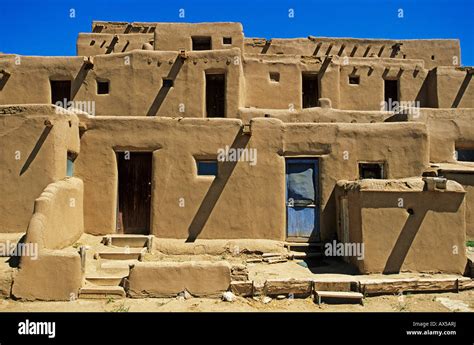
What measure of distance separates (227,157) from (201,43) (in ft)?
27.6

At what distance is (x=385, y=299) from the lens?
27.0 ft

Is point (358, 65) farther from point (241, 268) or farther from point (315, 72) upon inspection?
point (241, 268)

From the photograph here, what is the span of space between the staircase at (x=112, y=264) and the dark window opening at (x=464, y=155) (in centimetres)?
1110

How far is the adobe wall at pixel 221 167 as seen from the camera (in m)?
11.5

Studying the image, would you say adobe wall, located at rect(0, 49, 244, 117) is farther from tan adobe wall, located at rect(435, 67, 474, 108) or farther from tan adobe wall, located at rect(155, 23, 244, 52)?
tan adobe wall, located at rect(435, 67, 474, 108)

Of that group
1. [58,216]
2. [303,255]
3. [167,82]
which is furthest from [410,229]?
[167,82]

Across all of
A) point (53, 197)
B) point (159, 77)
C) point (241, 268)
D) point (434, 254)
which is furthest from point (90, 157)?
point (434, 254)

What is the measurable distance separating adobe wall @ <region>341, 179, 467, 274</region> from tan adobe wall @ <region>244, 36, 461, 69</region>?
11.6m

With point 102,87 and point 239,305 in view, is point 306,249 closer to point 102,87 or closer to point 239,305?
point 239,305

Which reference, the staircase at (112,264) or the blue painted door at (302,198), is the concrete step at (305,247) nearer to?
the blue painted door at (302,198)

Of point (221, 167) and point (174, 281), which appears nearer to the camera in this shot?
point (174, 281)

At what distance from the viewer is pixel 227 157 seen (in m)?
11.6

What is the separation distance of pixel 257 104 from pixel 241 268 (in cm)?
919

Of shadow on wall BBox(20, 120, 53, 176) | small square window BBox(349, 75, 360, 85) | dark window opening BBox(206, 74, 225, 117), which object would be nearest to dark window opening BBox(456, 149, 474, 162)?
small square window BBox(349, 75, 360, 85)
